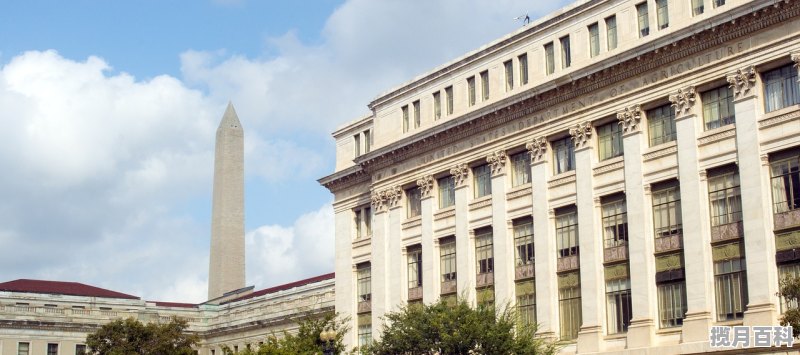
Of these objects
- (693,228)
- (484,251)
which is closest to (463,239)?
(484,251)

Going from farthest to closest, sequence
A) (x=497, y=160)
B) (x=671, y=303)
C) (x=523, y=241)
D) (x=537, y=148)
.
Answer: (x=497, y=160) < (x=523, y=241) < (x=537, y=148) < (x=671, y=303)

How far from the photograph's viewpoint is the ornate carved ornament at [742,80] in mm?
50125

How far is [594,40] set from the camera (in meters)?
58.2

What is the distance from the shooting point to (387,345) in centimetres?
5666

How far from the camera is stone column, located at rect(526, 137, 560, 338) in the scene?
192ft

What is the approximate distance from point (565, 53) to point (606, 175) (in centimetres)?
696

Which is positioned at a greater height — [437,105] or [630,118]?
[437,105]

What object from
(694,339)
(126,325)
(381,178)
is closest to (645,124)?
(694,339)

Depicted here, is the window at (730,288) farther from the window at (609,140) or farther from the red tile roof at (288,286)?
the red tile roof at (288,286)

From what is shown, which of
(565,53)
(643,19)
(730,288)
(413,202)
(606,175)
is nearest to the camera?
(730,288)

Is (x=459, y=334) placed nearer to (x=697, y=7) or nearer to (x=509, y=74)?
(x=509, y=74)

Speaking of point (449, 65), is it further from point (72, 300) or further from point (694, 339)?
point (72, 300)

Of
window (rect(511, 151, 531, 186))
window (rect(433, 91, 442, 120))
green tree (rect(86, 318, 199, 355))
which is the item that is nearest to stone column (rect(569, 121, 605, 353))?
window (rect(511, 151, 531, 186))

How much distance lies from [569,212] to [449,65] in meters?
12.9
